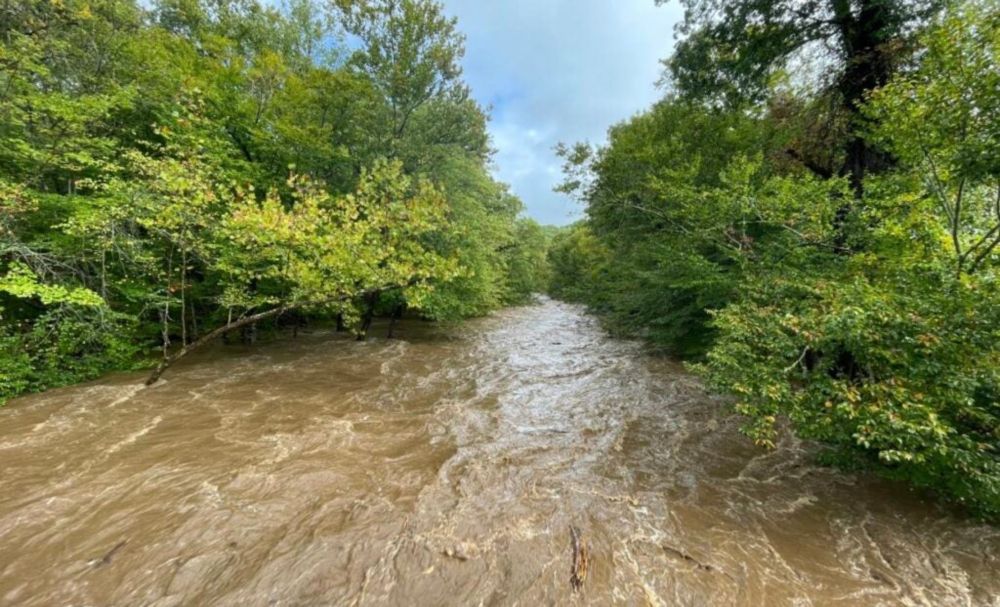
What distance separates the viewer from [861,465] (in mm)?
4613

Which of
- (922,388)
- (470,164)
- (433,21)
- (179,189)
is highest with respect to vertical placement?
(433,21)

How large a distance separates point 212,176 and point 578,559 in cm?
1065

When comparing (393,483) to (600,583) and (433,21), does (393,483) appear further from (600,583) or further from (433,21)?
(433,21)

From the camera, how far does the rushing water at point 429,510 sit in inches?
127

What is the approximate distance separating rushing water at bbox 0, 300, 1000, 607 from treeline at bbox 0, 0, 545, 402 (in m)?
2.04

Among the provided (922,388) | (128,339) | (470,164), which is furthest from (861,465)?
(470,164)

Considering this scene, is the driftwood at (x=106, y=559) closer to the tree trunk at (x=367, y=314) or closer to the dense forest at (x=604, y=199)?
the dense forest at (x=604, y=199)

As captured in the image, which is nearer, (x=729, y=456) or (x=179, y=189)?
(x=729, y=456)

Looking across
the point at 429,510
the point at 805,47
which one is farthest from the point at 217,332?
the point at 805,47

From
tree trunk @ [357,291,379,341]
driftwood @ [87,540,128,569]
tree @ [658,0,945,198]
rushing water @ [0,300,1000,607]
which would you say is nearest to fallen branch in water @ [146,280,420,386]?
rushing water @ [0,300,1000,607]

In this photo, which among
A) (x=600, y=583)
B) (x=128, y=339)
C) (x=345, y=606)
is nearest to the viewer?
(x=345, y=606)

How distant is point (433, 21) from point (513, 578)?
16.3m

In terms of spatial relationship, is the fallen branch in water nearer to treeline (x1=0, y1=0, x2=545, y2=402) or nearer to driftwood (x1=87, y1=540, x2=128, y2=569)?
treeline (x1=0, y1=0, x2=545, y2=402)

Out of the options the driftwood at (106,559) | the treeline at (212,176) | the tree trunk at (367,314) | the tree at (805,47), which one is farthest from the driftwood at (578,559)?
the tree trunk at (367,314)
